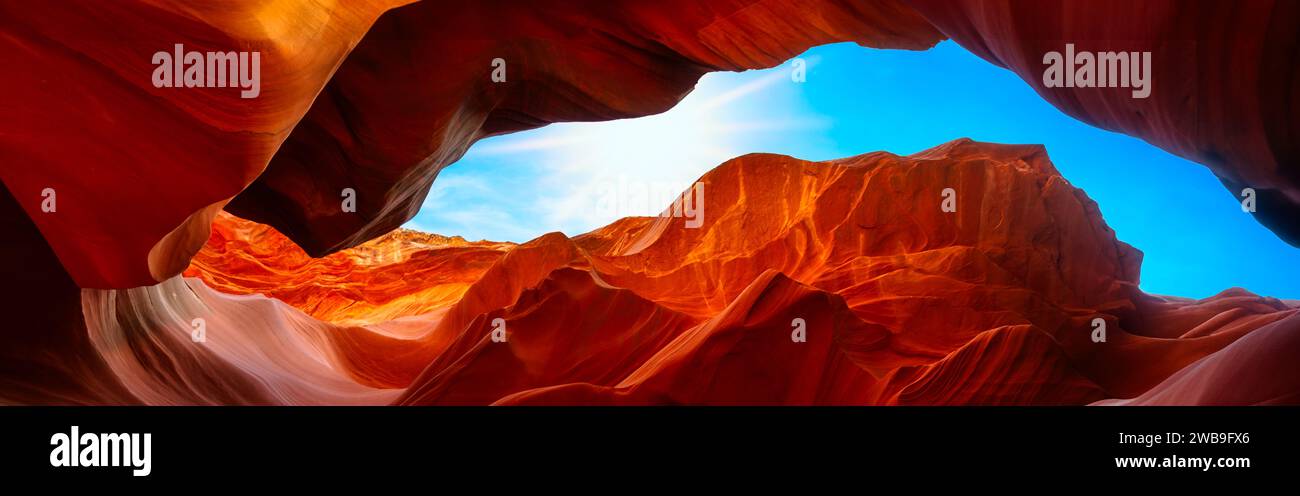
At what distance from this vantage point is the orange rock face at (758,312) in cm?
657

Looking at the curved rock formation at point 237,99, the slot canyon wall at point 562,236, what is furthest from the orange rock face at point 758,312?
the curved rock formation at point 237,99

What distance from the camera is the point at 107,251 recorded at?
161 inches

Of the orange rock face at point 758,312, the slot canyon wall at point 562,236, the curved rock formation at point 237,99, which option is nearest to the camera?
the curved rock formation at point 237,99

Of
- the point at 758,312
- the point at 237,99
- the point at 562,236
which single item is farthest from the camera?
the point at 562,236

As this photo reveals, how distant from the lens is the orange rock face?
6574mm

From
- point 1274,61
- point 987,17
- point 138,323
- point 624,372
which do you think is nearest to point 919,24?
point 987,17

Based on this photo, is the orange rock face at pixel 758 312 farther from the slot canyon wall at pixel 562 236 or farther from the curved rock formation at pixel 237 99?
the curved rock formation at pixel 237 99

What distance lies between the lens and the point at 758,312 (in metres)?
6.96

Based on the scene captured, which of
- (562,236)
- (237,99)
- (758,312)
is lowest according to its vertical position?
(758,312)

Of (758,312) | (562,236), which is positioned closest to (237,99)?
(758,312)

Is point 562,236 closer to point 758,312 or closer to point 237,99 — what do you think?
point 758,312

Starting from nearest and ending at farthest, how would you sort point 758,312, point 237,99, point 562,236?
1. point 237,99
2. point 758,312
3. point 562,236

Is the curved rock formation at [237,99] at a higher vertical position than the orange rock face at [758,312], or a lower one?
higher
